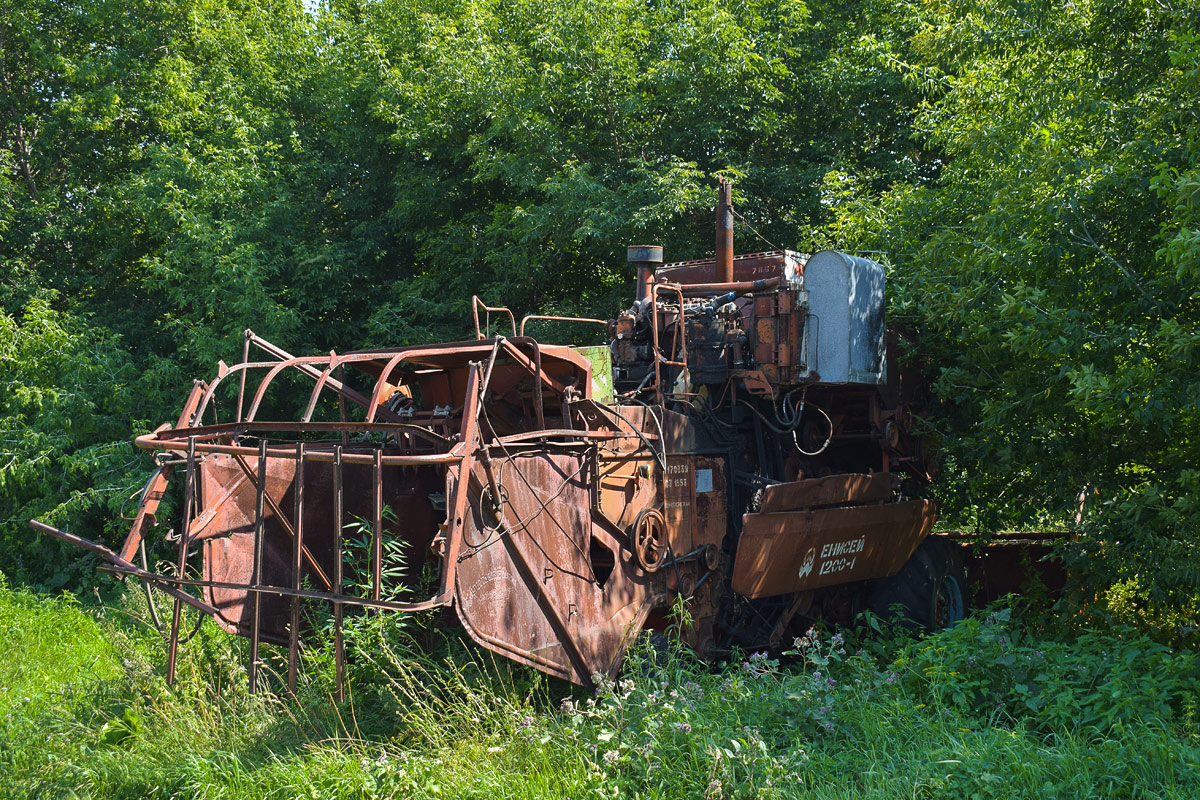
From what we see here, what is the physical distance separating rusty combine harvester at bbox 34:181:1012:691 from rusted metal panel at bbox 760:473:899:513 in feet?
0.09

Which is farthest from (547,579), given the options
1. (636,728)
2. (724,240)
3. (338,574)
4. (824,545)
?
(724,240)

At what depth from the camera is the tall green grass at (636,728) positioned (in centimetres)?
452

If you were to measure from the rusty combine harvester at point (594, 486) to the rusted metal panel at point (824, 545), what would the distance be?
0.07 feet

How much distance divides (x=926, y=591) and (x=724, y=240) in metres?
3.43

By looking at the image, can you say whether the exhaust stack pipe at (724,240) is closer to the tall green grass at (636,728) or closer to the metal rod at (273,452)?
the tall green grass at (636,728)

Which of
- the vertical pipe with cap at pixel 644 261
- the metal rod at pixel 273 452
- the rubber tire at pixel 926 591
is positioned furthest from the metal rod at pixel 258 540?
the rubber tire at pixel 926 591

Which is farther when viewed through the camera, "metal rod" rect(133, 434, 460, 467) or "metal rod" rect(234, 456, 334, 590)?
"metal rod" rect(234, 456, 334, 590)

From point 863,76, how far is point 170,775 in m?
11.7

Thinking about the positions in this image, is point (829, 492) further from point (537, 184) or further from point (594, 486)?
point (537, 184)

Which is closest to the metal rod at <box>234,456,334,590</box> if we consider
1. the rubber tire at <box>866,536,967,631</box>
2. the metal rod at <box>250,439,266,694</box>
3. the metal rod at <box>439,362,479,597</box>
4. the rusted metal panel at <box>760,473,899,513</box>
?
the metal rod at <box>250,439,266,694</box>

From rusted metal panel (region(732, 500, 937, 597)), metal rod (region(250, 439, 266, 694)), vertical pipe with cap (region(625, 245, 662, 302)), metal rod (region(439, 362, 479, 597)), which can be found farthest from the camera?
vertical pipe with cap (region(625, 245, 662, 302))

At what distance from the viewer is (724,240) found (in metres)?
8.24

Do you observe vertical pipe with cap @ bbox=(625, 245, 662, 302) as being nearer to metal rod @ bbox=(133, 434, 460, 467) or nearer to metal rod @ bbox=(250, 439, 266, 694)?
metal rod @ bbox=(133, 434, 460, 467)

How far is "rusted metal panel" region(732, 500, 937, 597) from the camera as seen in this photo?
21.5 feet
